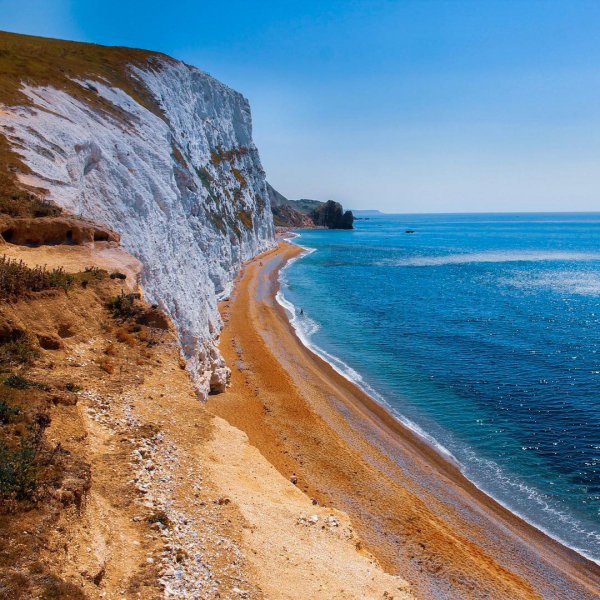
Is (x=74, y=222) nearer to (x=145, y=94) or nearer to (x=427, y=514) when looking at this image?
(x=427, y=514)

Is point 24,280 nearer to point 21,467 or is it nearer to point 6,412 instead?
point 6,412

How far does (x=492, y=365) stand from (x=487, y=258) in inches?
3028

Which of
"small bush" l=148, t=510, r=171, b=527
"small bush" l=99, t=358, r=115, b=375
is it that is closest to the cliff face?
"small bush" l=99, t=358, r=115, b=375

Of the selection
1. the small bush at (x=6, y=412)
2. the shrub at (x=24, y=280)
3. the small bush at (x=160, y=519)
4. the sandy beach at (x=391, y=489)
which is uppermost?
the shrub at (x=24, y=280)

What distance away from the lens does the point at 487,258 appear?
106 metres

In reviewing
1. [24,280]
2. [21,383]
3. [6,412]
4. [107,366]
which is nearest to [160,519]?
[6,412]

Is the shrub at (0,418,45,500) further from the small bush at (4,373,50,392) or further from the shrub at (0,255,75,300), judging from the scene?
the shrub at (0,255,75,300)

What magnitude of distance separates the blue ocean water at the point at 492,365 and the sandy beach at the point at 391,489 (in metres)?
1.40

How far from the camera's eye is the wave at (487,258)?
9672cm

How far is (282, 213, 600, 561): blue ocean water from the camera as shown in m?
22.5

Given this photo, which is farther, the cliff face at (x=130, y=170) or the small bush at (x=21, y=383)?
the cliff face at (x=130, y=170)

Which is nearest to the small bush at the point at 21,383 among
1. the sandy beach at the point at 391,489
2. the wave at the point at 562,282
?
the sandy beach at the point at 391,489

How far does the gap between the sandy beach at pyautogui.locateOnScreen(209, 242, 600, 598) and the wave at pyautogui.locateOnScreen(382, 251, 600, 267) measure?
218 feet

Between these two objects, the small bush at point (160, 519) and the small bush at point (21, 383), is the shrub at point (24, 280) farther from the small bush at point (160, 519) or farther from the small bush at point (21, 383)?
the small bush at point (160, 519)
